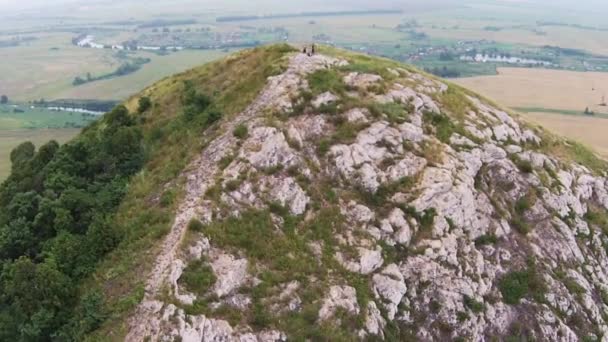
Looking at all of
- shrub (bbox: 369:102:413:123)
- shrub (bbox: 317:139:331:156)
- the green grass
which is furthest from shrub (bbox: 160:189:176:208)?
the green grass

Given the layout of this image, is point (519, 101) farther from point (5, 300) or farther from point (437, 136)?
point (5, 300)

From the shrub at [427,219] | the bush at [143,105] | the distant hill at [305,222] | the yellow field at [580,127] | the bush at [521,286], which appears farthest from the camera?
the yellow field at [580,127]

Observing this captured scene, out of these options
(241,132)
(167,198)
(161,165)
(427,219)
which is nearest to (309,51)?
(241,132)

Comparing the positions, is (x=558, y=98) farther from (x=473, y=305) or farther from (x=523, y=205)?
(x=473, y=305)

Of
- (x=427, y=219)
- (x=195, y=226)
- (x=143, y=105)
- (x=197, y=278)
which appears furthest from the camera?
(x=143, y=105)

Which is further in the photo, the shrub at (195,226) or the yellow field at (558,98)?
the yellow field at (558,98)

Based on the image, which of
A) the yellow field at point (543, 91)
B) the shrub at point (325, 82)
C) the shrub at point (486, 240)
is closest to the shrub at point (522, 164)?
the shrub at point (486, 240)

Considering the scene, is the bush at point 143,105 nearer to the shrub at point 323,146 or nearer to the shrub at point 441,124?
the shrub at point 323,146
